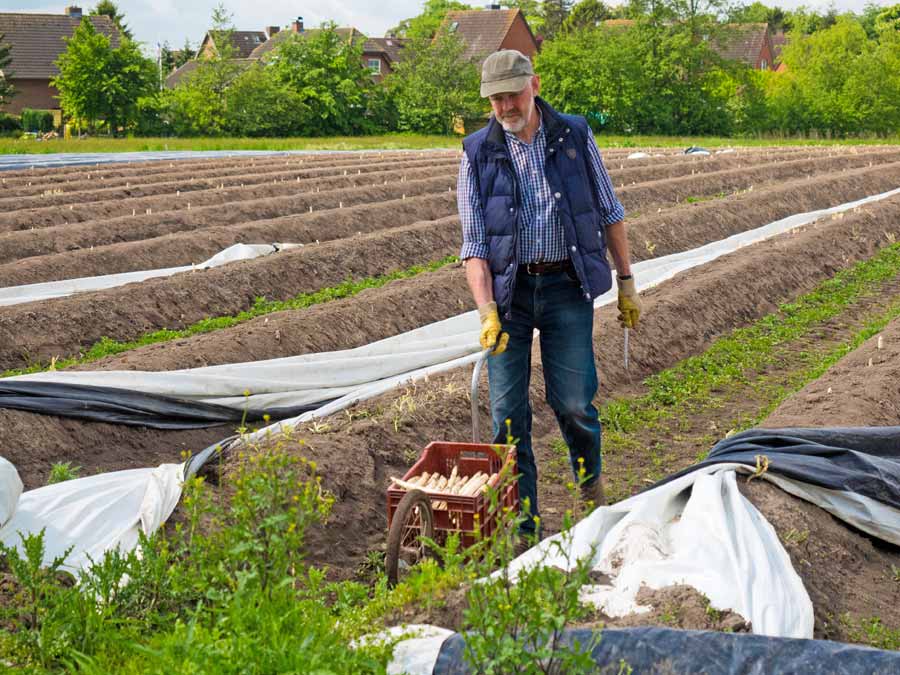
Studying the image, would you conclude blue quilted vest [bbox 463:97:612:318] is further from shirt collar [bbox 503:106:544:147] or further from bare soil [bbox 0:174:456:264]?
bare soil [bbox 0:174:456:264]

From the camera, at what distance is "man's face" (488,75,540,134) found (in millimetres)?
4262

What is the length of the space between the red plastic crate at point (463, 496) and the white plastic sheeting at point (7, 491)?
1655 millimetres

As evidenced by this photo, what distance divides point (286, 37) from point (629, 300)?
1779 inches

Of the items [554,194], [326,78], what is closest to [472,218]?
[554,194]

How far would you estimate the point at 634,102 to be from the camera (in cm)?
4638

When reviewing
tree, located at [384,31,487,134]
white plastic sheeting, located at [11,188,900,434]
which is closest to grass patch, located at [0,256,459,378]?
white plastic sheeting, located at [11,188,900,434]

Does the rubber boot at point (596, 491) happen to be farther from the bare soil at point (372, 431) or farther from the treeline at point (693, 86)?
the treeline at point (693, 86)

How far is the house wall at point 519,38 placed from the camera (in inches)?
2315

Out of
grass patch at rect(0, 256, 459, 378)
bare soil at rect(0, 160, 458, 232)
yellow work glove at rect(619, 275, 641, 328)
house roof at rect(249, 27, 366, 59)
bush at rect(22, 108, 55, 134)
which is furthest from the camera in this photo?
house roof at rect(249, 27, 366, 59)

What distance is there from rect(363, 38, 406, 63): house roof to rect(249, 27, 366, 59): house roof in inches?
35.4

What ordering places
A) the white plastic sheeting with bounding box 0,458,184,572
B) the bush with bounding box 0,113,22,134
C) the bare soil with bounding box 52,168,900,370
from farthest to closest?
1. the bush with bounding box 0,113,22,134
2. the bare soil with bounding box 52,168,900,370
3. the white plastic sheeting with bounding box 0,458,184,572

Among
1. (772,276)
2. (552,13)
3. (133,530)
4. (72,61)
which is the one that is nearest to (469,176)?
(133,530)

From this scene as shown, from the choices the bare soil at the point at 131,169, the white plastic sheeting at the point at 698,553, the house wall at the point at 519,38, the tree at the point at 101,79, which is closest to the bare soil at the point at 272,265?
the white plastic sheeting at the point at 698,553

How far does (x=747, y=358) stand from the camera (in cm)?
853
